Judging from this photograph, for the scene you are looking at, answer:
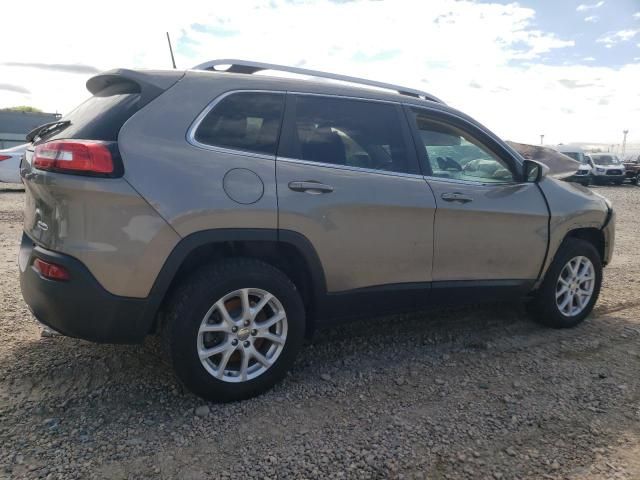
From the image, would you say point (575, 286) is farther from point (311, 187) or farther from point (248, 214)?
point (248, 214)

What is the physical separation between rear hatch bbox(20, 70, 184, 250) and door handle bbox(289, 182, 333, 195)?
2.92ft

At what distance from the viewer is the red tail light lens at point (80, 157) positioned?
2623 mm

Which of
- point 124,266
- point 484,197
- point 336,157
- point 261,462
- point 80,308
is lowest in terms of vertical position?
point 261,462

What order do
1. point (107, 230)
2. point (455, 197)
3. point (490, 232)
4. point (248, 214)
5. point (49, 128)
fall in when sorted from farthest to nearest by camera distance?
1. point (490, 232)
2. point (455, 197)
3. point (49, 128)
4. point (248, 214)
5. point (107, 230)

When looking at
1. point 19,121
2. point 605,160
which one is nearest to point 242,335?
point 605,160

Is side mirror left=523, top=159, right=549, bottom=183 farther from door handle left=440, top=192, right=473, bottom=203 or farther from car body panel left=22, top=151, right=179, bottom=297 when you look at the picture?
car body panel left=22, top=151, right=179, bottom=297

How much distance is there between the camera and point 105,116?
2.80 m

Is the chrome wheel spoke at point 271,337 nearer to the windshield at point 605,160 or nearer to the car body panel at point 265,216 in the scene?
the car body panel at point 265,216

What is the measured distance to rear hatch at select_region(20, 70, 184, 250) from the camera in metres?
2.62

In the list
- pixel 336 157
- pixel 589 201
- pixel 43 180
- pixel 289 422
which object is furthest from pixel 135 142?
pixel 589 201

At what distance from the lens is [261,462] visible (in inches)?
99.5

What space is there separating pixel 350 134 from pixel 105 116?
4.87 ft

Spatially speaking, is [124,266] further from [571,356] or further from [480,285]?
[571,356]

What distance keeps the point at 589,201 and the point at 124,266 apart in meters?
3.81
